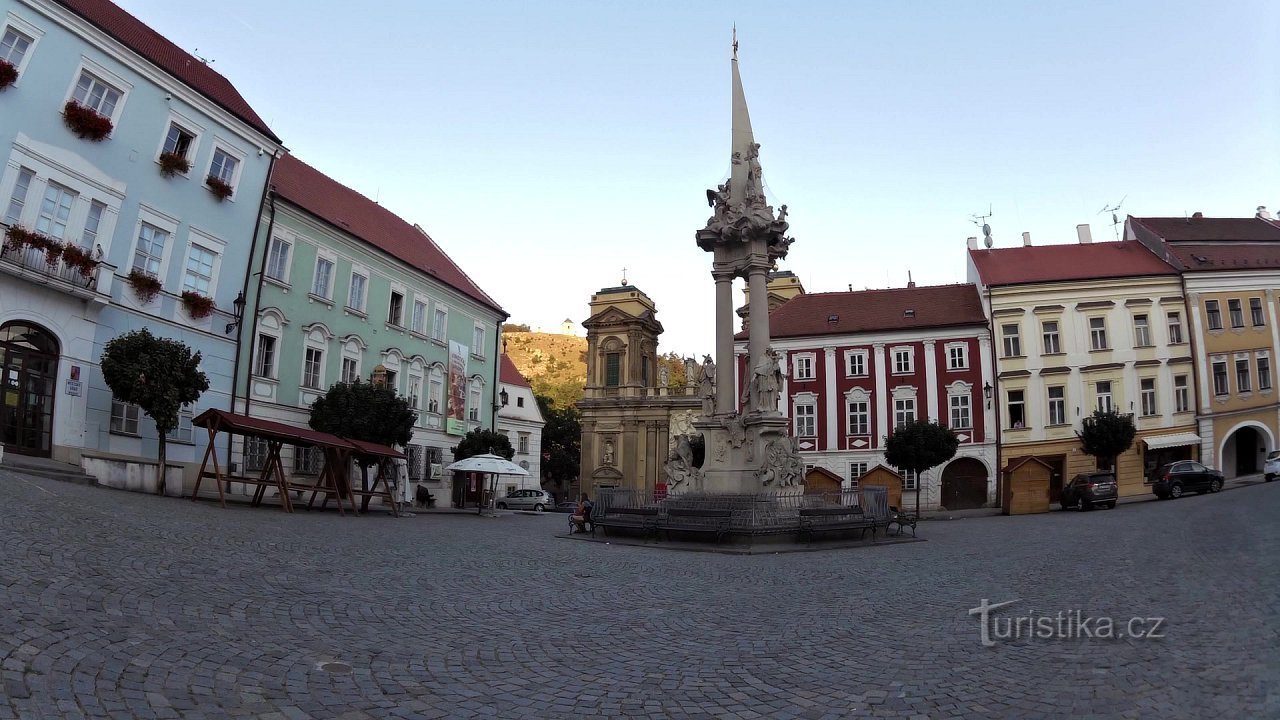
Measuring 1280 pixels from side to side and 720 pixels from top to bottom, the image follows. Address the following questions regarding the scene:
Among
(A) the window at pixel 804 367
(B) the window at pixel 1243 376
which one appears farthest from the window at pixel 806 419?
(B) the window at pixel 1243 376

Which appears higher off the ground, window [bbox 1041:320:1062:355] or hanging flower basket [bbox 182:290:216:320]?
window [bbox 1041:320:1062:355]

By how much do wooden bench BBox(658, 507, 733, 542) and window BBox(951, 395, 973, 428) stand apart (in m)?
28.6

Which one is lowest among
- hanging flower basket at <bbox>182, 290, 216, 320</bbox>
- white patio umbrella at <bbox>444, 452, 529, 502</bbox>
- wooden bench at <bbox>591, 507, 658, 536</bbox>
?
wooden bench at <bbox>591, 507, 658, 536</bbox>

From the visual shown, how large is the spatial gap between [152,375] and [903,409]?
3572 centimetres

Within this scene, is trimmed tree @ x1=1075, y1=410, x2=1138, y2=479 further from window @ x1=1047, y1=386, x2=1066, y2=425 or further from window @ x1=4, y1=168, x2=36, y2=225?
window @ x1=4, y1=168, x2=36, y2=225

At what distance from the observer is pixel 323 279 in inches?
1158

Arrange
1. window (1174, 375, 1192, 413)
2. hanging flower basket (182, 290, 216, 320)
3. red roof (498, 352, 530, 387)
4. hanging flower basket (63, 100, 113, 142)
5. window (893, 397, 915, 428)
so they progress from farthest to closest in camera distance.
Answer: red roof (498, 352, 530, 387) → window (893, 397, 915, 428) → window (1174, 375, 1192, 413) → hanging flower basket (182, 290, 216, 320) → hanging flower basket (63, 100, 113, 142)

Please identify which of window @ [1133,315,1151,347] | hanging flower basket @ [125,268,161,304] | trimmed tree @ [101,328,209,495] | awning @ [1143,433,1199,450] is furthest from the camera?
window @ [1133,315,1151,347]

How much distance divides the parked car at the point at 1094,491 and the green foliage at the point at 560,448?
4855 cm

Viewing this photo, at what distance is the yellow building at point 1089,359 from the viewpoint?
3881 centimetres

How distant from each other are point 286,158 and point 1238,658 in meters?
35.5

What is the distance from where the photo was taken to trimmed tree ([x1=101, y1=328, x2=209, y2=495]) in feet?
59.8

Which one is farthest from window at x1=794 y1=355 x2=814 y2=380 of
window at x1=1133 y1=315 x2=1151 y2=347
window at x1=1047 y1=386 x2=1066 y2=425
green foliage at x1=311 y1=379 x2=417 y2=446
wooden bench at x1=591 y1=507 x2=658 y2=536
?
wooden bench at x1=591 y1=507 x2=658 y2=536

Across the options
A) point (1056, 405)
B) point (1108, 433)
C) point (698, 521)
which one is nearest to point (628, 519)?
point (698, 521)
